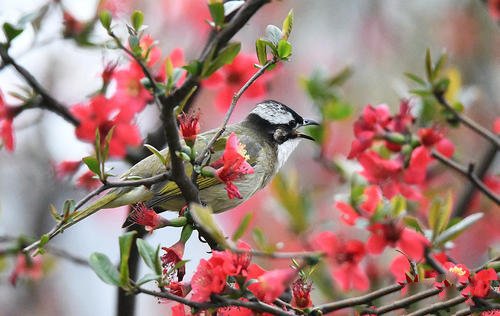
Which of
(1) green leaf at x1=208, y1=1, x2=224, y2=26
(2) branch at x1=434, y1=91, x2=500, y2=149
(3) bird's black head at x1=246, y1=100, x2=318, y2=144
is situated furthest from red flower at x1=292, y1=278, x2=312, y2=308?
(3) bird's black head at x1=246, y1=100, x2=318, y2=144

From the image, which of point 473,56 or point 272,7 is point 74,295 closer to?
point 272,7

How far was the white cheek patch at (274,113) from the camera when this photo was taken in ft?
10.4

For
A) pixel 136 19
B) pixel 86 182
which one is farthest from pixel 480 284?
pixel 86 182

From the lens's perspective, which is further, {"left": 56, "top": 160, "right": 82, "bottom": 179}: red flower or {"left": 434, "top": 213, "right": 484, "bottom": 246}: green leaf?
{"left": 56, "top": 160, "right": 82, "bottom": 179}: red flower

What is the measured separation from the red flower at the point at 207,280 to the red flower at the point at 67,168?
0.95m

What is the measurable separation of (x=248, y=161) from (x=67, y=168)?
2.51ft

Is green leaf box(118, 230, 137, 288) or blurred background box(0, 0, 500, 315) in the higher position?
blurred background box(0, 0, 500, 315)

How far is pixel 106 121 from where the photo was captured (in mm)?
2475

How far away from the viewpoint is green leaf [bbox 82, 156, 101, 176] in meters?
1.59

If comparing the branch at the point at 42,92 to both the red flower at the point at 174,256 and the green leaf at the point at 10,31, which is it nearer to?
the green leaf at the point at 10,31

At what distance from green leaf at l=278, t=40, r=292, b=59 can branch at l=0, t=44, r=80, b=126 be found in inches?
30.4

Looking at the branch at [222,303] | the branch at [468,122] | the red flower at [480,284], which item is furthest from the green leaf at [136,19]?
the branch at [468,122]

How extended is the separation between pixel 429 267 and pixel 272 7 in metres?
4.81

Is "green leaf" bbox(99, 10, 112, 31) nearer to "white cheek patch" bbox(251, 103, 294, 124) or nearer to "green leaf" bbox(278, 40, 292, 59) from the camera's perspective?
"green leaf" bbox(278, 40, 292, 59)
